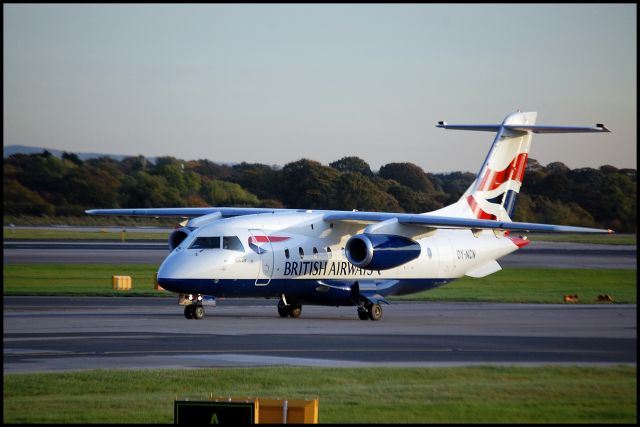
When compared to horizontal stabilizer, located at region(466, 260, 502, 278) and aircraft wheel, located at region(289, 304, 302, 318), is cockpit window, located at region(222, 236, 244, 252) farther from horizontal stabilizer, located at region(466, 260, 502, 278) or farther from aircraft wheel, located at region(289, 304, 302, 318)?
horizontal stabilizer, located at region(466, 260, 502, 278)

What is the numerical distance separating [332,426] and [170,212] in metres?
21.3

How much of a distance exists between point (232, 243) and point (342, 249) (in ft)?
12.5

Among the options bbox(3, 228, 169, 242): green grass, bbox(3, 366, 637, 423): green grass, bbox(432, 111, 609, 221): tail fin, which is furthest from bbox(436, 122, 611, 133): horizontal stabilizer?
bbox(3, 228, 169, 242): green grass

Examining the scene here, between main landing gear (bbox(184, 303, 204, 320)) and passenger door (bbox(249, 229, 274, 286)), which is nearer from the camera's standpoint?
main landing gear (bbox(184, 303, 204, 320))

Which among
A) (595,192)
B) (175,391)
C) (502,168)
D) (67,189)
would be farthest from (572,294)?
(67,189)

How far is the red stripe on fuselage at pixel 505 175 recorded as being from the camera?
35500mm

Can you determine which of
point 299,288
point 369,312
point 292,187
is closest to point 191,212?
point 299,288

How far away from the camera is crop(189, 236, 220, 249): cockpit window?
28.8 m

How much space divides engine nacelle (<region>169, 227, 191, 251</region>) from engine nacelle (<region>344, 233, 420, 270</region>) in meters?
4.20

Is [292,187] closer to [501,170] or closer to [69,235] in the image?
[501,170]

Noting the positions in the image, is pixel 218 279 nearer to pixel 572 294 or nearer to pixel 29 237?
pixel 572 294

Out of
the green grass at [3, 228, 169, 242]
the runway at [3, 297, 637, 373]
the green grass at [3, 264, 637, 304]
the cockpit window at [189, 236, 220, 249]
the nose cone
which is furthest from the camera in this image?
the green grass at [3, 228, 169, 242]

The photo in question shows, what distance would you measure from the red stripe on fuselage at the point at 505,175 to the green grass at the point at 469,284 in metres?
3.71

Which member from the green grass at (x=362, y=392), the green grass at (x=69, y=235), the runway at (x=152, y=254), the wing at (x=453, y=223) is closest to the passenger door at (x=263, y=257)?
the wing at (x=453, y=223)
